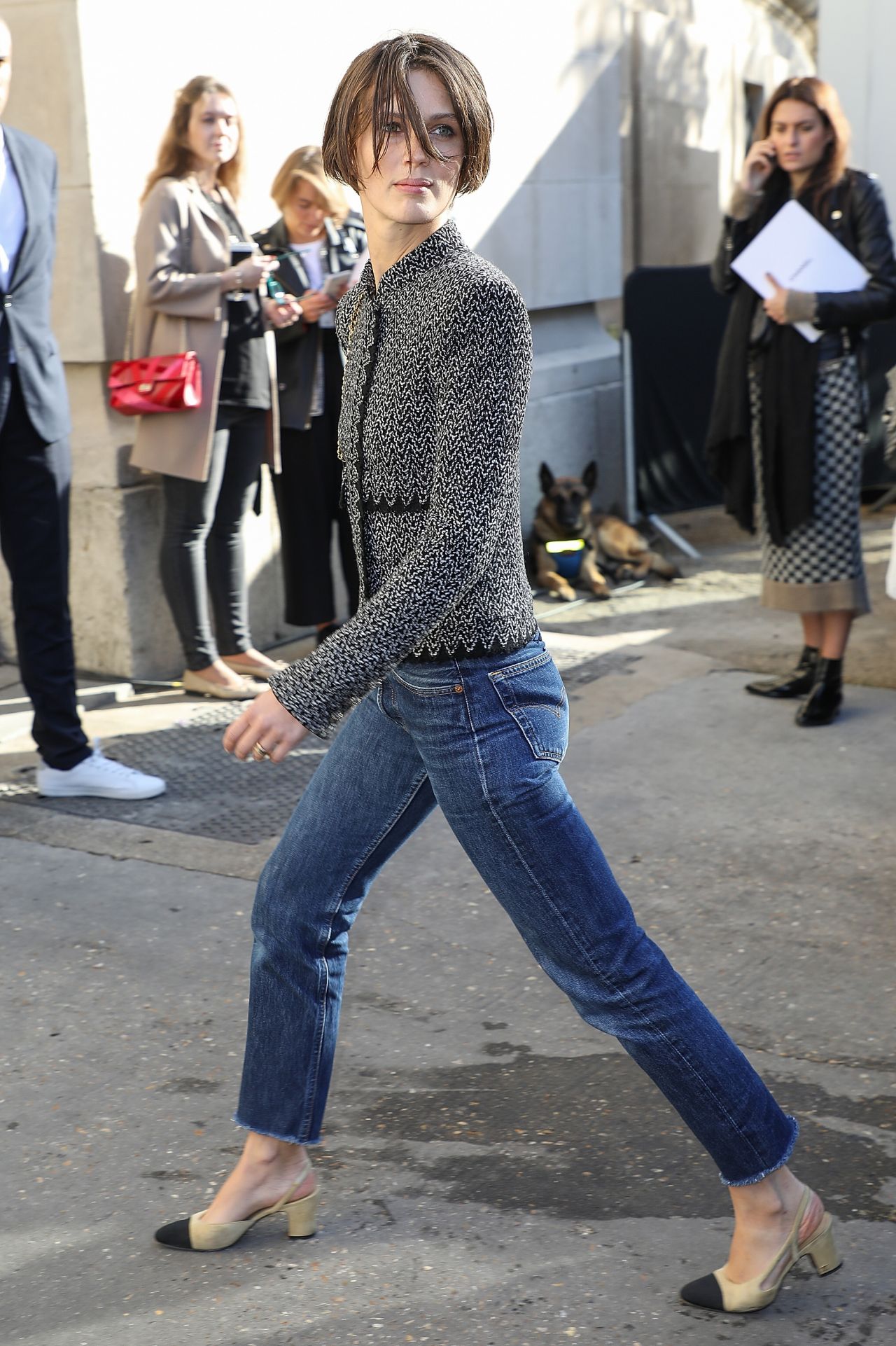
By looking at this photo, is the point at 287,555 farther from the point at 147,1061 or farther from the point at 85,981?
the point at 147,1061

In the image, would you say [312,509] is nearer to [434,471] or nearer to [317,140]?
[317,140]

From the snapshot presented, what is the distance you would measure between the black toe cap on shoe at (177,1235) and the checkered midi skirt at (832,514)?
368 cm

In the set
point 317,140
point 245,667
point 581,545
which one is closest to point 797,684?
point 245,667

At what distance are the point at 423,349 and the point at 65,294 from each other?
174 inches

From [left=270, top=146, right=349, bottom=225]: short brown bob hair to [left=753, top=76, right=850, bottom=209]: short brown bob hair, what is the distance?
5.71 feet

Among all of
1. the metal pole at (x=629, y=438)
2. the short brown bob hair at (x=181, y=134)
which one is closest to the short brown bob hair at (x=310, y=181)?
the short brown bob hair at (x=181, y=134)

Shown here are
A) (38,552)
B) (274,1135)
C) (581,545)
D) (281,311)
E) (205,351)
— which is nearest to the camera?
(274,1135)

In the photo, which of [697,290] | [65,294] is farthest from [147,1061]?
[697,290]

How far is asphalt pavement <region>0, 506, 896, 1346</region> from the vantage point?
8.39 feet

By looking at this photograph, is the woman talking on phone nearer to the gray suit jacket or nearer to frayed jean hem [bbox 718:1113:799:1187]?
the gray suit jacket

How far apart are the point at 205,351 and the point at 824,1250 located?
4.41 m

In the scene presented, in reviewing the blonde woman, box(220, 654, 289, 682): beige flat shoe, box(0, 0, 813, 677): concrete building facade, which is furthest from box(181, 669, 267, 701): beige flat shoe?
the blonde woman

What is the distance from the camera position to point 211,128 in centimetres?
594

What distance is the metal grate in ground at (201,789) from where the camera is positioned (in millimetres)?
4836
